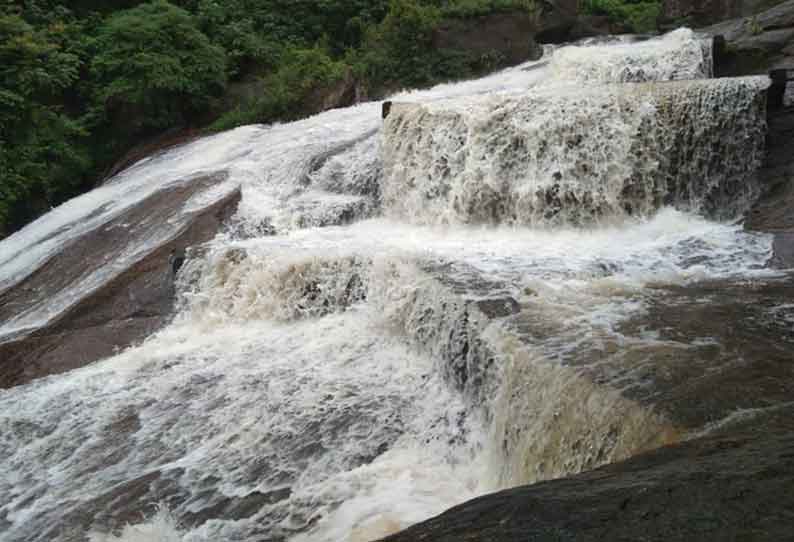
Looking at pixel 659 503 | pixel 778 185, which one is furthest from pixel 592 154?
pixel 659 503

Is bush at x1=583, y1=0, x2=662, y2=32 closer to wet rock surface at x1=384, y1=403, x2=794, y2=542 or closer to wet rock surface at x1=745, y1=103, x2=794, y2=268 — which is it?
wet rock surface at x1=745, y1=103, x2=794, y2=268

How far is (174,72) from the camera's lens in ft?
50.6

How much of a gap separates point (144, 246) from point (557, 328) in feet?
20.3

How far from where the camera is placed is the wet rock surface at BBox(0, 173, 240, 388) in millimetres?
7387

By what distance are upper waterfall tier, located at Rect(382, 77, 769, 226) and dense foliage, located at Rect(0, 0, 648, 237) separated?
256 inches

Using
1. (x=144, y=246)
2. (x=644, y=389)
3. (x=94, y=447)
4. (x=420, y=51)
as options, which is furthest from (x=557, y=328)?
(x=420, y=51)

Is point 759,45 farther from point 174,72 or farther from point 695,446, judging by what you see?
point 174,72

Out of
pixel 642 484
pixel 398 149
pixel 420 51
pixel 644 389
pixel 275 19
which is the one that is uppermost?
pixel 275 19

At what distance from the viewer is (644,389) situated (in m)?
3.47

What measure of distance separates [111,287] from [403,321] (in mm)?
4114

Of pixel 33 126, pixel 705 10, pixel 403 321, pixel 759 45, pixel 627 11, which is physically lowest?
pixel 403 321

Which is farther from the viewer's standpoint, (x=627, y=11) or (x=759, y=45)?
(x=627, y=11)

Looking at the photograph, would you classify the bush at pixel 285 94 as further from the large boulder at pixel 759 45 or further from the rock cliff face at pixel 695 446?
the rock cliff face at pixel 695 446

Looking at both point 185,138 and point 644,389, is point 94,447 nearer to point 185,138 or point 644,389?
point 644,389
